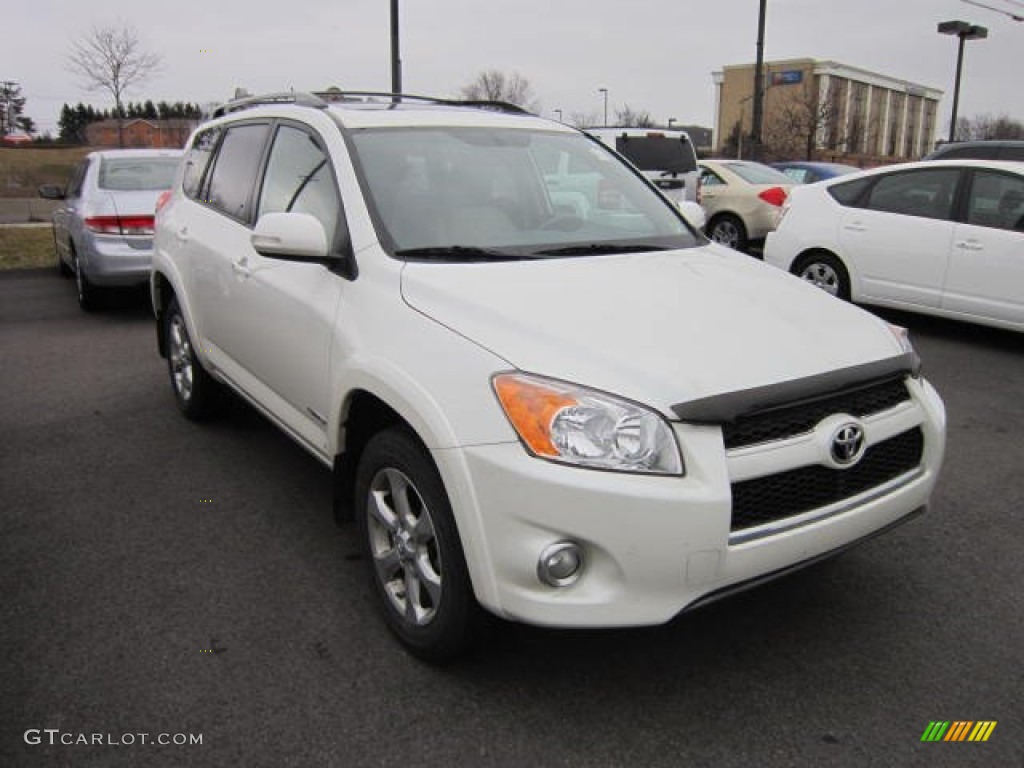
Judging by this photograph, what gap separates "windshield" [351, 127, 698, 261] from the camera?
10.8 feet

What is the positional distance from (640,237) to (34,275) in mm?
10579

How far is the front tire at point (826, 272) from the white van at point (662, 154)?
381 cm

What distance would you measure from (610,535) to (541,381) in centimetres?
45

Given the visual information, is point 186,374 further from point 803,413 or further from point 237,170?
point 803,413

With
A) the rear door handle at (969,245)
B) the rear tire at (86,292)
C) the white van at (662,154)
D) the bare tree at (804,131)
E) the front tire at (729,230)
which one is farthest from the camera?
the bare tree at (804,131)

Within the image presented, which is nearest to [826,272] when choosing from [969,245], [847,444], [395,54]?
[969,245]

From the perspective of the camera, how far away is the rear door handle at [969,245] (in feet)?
22.9

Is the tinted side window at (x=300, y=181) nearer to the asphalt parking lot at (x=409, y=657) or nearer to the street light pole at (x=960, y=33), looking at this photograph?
the asphalt parking lot at (x=409, y=657)

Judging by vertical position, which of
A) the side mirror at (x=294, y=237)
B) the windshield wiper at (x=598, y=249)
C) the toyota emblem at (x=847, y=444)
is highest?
the side mirror at (x=294, y=237)

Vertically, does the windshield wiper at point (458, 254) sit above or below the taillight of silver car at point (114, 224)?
above

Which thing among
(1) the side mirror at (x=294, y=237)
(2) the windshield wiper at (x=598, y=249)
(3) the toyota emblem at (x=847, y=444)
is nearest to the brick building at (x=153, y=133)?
(1) the side mirror at (x=294, y=237)

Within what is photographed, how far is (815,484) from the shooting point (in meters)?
2.58

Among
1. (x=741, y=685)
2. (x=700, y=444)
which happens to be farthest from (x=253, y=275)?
(x=741, y=685)

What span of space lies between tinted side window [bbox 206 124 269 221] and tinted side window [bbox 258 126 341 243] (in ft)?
0.71
